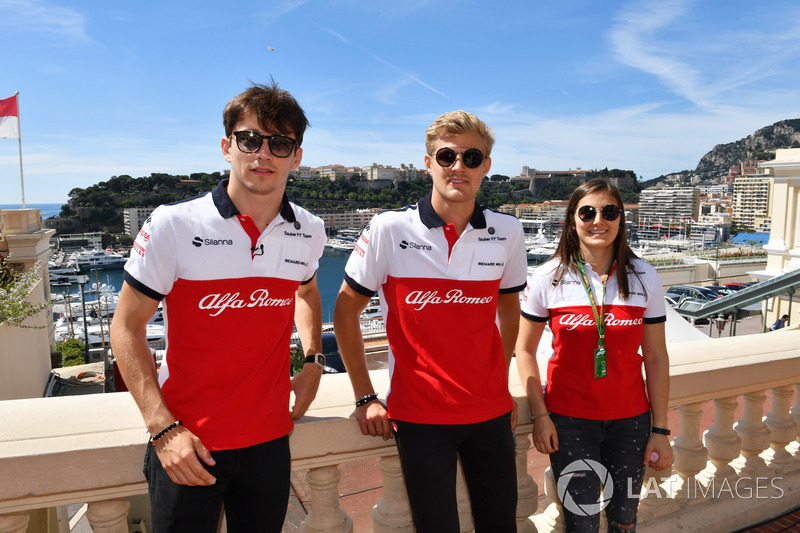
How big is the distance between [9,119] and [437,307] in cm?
2018

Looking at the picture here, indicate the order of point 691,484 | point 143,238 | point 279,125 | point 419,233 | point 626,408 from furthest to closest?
point 691,484 → point 626,408 → point 419,233 → point 279,125 → point 143,238

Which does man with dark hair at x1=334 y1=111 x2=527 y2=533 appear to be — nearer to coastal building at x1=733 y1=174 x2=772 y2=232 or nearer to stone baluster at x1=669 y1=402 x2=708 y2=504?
stone baluster at x1=669 y1=402 x2=708 y2=504

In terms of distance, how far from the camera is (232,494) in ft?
Result: 4.61

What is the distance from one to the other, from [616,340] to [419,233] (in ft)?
2.62

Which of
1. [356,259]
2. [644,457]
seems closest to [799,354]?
[644,457]

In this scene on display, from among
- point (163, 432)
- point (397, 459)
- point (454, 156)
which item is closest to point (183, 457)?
point (163, 432)

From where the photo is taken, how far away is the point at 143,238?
1316mm

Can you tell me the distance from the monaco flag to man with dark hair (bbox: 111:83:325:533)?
19.3 m

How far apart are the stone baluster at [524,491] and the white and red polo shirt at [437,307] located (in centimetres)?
38

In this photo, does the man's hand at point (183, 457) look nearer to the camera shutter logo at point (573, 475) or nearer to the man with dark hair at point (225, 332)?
the man with dark hair at point (225, 332)

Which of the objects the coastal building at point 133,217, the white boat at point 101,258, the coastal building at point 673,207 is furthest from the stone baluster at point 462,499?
the coastal building at point 673,207

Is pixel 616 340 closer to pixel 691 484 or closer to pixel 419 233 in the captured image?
pixel 419 233

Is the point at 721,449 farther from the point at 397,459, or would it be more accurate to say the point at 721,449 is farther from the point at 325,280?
the point at 325,280

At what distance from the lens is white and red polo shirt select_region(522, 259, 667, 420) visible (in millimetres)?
1801
